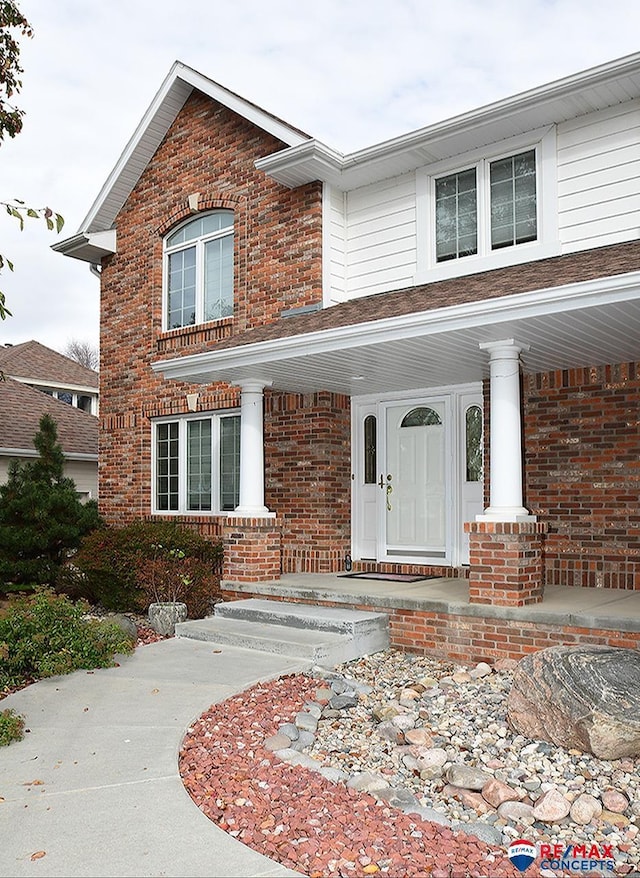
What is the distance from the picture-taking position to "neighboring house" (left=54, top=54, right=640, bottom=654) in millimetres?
7270

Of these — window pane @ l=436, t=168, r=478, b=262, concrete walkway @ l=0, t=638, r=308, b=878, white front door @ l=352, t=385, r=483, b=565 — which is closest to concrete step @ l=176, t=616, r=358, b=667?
concrete walkway @ l=0, t=638, r=308, b=878

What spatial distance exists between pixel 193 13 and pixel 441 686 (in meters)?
7.28

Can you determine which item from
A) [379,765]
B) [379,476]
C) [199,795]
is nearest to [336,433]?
[379,476]

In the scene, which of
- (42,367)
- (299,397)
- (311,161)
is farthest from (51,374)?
(311,161)

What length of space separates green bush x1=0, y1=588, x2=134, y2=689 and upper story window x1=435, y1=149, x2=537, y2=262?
571cm

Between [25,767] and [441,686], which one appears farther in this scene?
[441,686]

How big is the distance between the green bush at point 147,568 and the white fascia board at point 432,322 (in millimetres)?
2321

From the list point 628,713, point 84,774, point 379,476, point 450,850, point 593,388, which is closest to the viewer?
point 450,850

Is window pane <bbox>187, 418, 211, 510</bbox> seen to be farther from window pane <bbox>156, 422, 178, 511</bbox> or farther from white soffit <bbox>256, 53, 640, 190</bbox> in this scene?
white soffit <bbox>256, 53, 640, 190</bbox>

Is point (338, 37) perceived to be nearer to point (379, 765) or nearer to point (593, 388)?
point (593, 388)

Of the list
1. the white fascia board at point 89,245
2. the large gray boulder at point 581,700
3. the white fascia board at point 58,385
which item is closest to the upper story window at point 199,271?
the white fascia board at point 89,245

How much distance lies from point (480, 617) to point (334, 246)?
5.31 meters

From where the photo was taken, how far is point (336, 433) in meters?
10.2

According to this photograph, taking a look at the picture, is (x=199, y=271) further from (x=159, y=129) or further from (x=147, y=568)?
(x=147, y=568)
